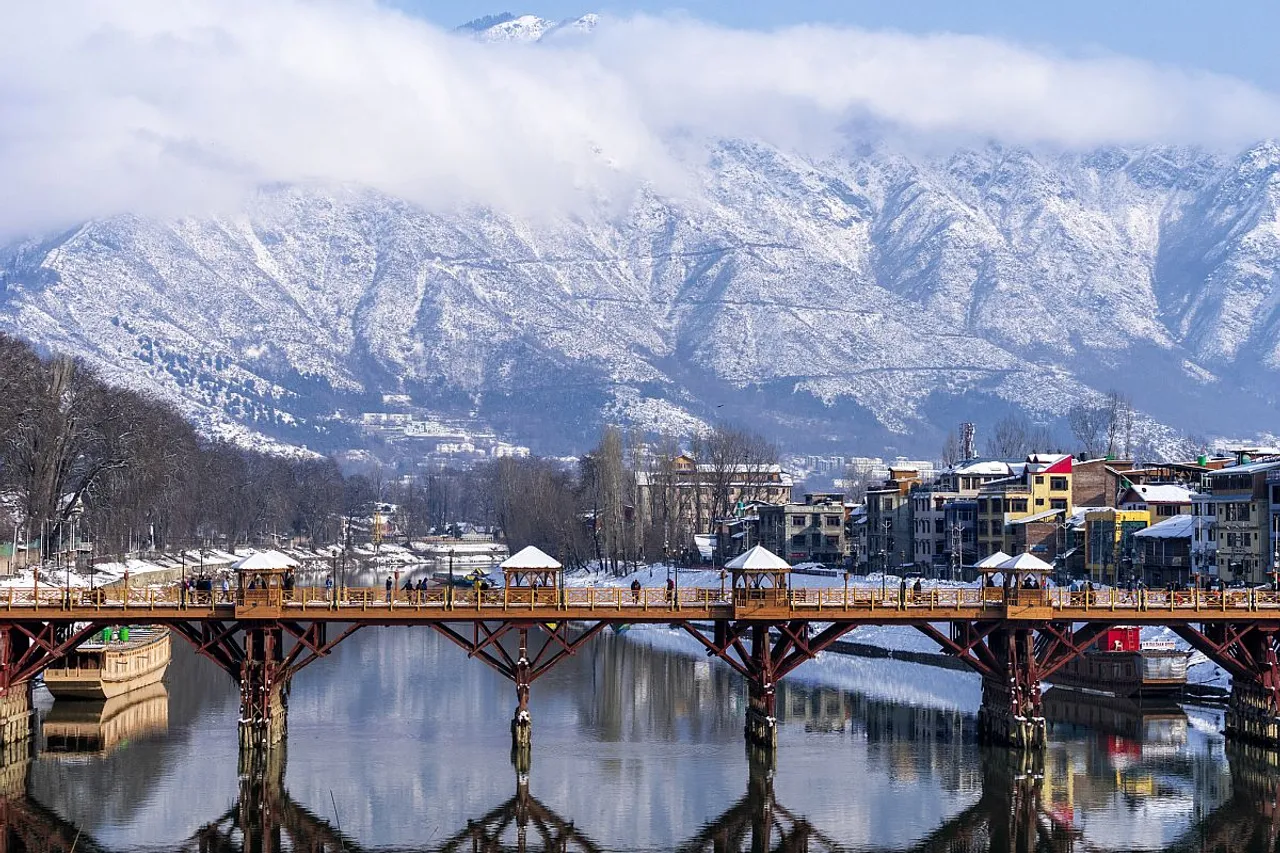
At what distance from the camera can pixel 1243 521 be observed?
449 feet

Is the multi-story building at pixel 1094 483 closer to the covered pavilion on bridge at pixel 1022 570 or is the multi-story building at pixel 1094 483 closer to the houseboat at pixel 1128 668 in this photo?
the houseboat at pixel 1128 668

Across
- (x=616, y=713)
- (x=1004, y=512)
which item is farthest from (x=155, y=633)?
(x=1004, y=512)

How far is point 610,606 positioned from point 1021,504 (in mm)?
98355

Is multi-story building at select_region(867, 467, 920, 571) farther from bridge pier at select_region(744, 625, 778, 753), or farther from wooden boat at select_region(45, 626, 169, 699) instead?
bridge pier at select_region(744, 625, 778, 753)

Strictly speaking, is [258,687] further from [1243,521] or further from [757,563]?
[1243,521]

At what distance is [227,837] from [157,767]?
12.8 meters

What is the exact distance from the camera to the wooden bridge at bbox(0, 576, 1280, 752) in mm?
81438

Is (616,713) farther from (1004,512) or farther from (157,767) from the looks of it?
(1004,512)

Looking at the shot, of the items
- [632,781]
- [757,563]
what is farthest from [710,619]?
[632,781]

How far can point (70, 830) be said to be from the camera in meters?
67.4

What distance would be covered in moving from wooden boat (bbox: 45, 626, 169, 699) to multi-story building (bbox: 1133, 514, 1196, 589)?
75.4 metres

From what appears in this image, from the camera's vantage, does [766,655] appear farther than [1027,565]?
No

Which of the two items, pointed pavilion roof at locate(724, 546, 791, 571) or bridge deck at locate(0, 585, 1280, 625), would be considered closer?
bridge deck at locate(0, 585, 1280, 625)

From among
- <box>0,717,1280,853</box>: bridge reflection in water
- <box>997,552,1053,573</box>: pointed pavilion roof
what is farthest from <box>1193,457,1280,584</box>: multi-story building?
<box>0,717,1280,853</box>: bridge reflection in water
